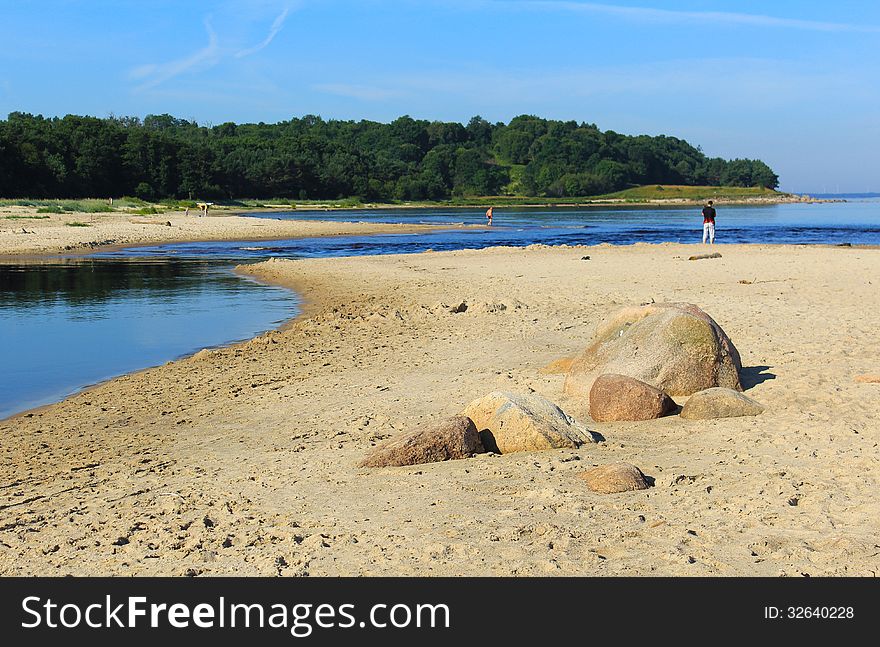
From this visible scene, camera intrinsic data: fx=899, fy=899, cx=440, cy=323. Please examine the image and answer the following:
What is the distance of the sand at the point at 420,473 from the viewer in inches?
205

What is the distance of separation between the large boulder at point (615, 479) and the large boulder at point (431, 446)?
1.11 meters

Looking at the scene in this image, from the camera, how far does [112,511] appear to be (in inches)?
249

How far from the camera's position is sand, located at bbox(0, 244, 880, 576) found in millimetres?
5215

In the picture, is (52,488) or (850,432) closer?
(52,488)

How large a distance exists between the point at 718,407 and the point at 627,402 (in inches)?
32.8

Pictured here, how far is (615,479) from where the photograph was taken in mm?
6383

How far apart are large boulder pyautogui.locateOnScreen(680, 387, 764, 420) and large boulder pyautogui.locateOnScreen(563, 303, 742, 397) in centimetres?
61

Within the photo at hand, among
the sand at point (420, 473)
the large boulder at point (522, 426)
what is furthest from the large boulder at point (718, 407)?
the large boulder at point (522, 426)

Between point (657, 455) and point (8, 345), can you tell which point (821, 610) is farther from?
point (8, 345)

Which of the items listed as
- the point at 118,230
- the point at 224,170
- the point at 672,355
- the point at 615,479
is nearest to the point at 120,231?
the point at 118,230

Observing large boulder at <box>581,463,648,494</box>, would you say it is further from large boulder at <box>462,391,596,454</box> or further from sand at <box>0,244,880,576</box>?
large boulder at <box>462,391,596,454</box>

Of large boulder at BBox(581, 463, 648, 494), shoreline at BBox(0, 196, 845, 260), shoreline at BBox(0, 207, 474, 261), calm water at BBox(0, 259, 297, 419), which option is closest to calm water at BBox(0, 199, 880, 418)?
calm water at BBox(0, 259, 297, 419)

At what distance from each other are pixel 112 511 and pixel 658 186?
197 metres

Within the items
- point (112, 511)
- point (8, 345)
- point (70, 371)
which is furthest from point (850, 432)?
point (8, 345)
